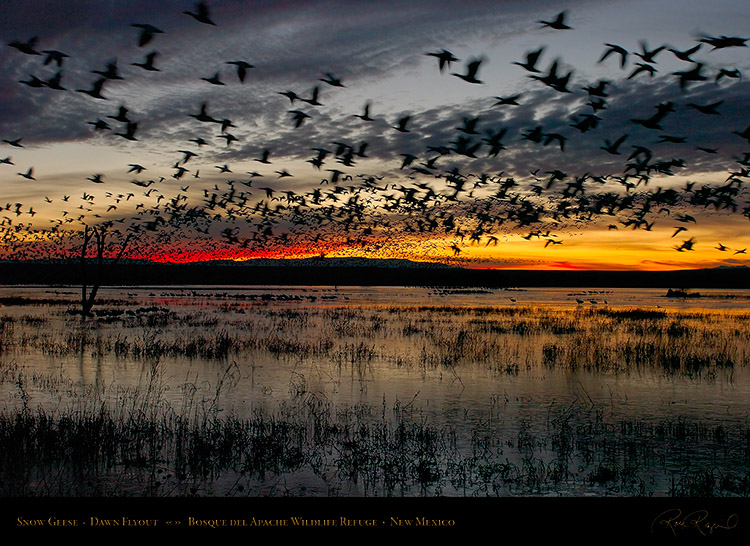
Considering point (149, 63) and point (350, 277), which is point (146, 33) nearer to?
point (149, 63)

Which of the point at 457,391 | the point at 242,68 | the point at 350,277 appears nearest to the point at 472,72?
the point at 242,68

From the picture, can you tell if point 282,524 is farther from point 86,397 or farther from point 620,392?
point 620,392

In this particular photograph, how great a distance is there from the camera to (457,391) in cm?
1658

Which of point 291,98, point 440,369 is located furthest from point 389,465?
point 440,369

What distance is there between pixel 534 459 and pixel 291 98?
25.7ft

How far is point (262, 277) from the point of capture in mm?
161000

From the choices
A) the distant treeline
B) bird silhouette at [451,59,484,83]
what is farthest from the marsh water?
the distant treeline

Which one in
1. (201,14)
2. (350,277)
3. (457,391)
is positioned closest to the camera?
(201,14)

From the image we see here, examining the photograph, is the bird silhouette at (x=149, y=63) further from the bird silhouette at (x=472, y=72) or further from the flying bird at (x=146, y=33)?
the bird silhouette at (x=472, y=72)

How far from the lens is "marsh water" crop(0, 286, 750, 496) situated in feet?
32.0

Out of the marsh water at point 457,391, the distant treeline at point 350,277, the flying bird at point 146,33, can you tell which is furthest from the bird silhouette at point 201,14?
the distant treeline at point 350,277

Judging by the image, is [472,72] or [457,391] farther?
[457,391]

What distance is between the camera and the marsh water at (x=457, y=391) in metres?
9.74

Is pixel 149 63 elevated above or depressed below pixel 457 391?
above
